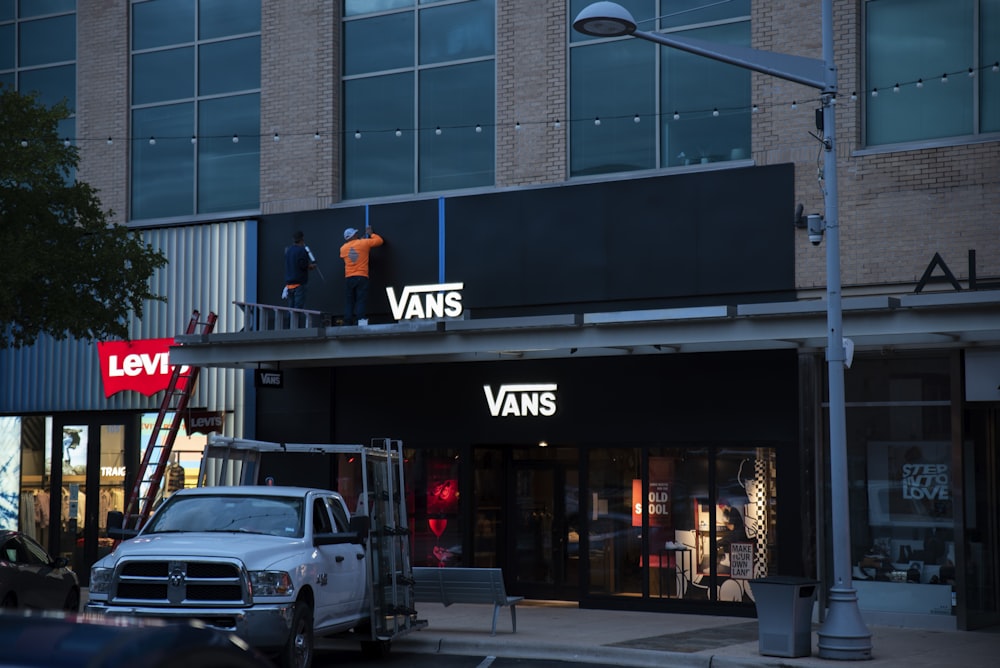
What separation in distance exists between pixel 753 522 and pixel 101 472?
499 inches

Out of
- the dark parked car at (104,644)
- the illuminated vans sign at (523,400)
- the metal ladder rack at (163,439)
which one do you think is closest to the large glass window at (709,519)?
the illuminated vans sign at (523,400)

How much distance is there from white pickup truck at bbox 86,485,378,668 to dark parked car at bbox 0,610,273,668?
822cm

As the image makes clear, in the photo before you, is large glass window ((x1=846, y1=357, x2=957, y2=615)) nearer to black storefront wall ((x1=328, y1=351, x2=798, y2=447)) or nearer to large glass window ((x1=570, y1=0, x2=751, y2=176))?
black storefront wall ((x1=328, y1=351, x2=798, y2=447))

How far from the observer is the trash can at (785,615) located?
15.0 m

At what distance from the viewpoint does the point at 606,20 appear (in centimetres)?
1498

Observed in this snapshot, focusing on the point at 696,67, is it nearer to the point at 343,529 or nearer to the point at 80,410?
the point at 343,529

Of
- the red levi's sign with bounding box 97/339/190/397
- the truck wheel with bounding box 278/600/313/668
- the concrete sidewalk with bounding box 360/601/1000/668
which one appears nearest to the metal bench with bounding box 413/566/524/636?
the concrete sidewalk with bounding box 360/601/1000/668

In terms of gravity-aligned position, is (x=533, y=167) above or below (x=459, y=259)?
above

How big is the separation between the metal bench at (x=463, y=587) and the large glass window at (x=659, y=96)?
297 inches

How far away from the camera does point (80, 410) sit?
25750mm

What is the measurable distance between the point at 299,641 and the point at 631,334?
721 centimetres

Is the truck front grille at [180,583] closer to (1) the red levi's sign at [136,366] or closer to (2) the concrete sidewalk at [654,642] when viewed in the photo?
(2) the concrete sidewalk at [654,642]

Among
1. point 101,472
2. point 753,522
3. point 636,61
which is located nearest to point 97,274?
point 101,472

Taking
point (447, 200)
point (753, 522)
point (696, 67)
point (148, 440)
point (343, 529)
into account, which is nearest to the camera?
point (343, 529)
